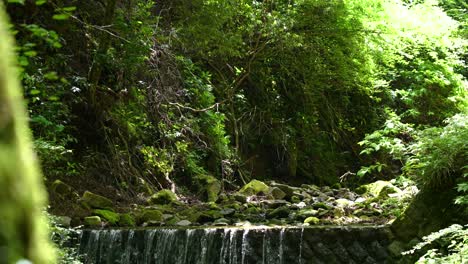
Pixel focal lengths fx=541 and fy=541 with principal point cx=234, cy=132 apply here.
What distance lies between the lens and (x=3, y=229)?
1.73ft

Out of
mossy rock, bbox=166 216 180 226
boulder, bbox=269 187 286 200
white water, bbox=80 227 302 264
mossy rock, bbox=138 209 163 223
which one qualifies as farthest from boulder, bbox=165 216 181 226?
boulder, bbox=269 187 286 200

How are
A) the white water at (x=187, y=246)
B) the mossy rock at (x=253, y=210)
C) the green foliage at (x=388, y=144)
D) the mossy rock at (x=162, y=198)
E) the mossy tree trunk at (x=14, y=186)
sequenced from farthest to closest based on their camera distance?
the mossy rock at (x=162, y=198) → the mossy rock at (x=253, y=210) → the green foliage at (x=388, y=144) → the white water at (x=187, y=246) → the mossy tree trunk at (x=14, y=186)

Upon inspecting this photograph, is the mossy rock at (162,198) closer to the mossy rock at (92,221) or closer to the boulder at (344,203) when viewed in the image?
the mossy rock at (92,221)

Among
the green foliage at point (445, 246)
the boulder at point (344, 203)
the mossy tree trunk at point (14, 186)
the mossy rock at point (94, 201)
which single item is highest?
the mossy tree trunk at point (14, 186)

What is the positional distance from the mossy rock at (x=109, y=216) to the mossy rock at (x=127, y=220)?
2.1 inches

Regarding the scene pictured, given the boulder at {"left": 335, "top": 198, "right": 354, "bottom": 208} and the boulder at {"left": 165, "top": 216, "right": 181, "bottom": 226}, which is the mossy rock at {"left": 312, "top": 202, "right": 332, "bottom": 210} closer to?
the boulder at {"left": 335, "top": 198, "right": 354, "bottom": 208}

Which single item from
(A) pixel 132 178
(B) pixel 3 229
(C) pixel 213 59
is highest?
(C) pixel 213 59

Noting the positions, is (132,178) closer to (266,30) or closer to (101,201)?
(101,201)

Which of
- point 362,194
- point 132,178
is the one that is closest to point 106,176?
point 132,178

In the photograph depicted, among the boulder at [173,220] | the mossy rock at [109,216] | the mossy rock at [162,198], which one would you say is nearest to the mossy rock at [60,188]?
the mossy rock at [109,216]

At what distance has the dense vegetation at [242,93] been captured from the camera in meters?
7.08

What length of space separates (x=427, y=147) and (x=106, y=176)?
5152 millimetres

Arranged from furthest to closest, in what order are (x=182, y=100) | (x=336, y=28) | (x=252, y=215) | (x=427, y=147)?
(x=336, y=28) < (x=182, y=100) < (x=252, y=215) < (x=427, y=147)

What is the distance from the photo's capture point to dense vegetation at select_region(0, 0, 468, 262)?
7082 mm
